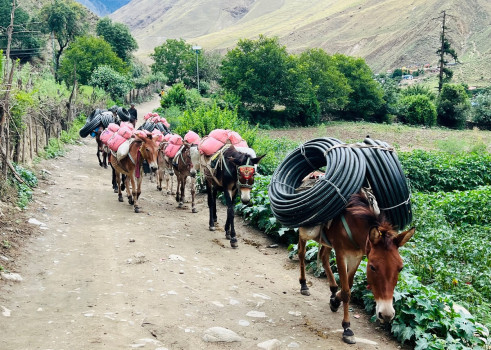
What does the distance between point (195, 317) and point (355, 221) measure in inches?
91.8

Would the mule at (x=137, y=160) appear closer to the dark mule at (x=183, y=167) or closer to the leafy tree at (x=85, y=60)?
the dark mule at (x=183, y=167)

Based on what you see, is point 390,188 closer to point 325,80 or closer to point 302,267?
point 302,267

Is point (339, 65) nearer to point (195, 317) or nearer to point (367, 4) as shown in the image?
point (195, 317)

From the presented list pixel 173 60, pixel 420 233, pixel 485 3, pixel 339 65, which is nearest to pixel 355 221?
pixel 420 233

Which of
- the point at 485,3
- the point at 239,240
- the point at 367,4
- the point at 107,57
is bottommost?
the point at 239,240

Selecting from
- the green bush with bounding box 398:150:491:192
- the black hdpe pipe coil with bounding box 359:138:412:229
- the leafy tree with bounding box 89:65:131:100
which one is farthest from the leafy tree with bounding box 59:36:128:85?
the black hdpe pipe coil with bounding box 359:138:412:229

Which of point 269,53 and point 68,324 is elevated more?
point 269,53

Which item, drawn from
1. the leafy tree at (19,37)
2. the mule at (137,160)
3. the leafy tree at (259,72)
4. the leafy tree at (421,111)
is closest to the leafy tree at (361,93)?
the leafy tree at (421,111)

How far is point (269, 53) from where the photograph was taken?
42594 millimetres

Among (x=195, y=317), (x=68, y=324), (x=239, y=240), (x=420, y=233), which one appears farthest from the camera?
(x=239, y=240)

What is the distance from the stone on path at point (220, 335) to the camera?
476 cm

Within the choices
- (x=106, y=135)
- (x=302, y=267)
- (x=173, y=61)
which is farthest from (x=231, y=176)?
(x=173, y=61)

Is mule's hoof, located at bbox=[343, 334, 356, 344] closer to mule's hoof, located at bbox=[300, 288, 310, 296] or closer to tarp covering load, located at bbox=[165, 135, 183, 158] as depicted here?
mule's hoof, located at bbox=[300, 288, 310, 296]

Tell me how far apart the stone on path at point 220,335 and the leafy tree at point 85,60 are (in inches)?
1604
